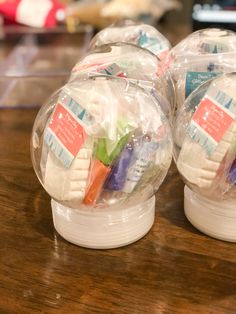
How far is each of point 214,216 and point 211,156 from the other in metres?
0.09

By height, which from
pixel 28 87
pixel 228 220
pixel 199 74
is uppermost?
pixel 199 74

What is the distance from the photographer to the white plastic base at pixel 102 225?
24.4 inches

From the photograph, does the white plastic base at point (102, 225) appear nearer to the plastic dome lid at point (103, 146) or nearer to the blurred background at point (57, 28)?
the plastic dome lid at point (103, 146)

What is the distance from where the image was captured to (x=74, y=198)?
0.59 m

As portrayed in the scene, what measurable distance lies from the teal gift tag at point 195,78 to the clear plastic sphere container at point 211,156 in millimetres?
98

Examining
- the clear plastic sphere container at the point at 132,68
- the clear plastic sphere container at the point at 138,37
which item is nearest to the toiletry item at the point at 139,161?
the clear plastic sphere container at the point at 132,68

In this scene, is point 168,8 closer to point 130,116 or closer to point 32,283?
point 130,116

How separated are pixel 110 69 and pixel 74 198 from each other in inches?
8.8

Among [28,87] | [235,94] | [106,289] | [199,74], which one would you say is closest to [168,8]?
[28,87]

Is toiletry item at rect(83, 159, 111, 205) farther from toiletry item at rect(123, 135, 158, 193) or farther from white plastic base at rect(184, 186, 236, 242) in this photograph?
white plastic base at rect(184, 186, 236, 242)

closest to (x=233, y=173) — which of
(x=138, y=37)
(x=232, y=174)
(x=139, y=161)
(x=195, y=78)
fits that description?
(x=232, y=174)

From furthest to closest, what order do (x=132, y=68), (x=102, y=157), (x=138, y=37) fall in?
(x=138, y=37) < (x=132, y=68) < (x=102, y=157)

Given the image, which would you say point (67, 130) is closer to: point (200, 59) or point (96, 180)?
point (96, 180)

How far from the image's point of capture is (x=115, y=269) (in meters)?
0.60
